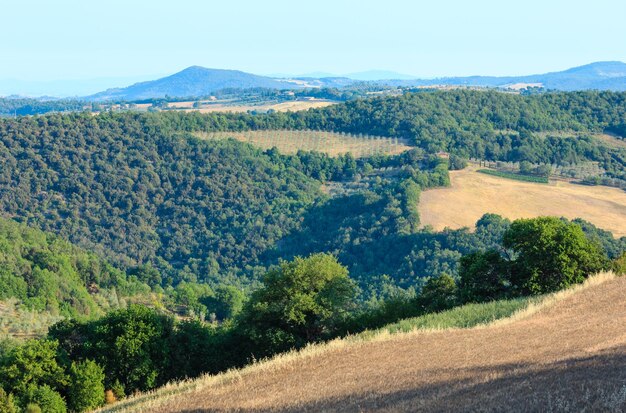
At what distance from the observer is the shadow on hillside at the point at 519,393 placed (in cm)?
1327

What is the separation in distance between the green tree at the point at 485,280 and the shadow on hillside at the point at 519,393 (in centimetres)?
2233

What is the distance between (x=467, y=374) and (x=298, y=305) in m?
19.0

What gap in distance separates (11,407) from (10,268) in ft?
165

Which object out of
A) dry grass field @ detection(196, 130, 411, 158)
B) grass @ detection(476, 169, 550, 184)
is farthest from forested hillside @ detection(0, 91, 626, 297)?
grass @ detection(476, 169, 550, 184)

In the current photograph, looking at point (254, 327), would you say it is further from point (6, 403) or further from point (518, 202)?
point (518, 202)

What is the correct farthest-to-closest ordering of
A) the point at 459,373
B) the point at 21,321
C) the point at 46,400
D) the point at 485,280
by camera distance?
the point at 21,321
the point at 485,280
the point at 46,400
the point at 459,373

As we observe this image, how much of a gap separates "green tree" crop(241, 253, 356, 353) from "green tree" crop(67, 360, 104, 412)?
7571 mm

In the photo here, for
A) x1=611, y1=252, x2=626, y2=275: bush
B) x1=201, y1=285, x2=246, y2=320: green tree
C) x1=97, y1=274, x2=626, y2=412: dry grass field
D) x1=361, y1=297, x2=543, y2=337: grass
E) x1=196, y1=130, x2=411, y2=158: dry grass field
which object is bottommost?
x1=201, y1=285, x2=246, y2=320: green tree

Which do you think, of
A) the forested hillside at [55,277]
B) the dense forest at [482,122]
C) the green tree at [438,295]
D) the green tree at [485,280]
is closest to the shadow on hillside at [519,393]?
the green tree at [438,295]

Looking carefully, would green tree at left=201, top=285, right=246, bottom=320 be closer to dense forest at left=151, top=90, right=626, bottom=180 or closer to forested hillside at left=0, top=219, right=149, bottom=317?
forested hillside at left=0, top=219, right=149, bottom=317

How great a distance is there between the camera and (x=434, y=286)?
143ft

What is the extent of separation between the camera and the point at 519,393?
1464 cm

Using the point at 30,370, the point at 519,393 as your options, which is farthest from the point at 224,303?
the point at 519,393

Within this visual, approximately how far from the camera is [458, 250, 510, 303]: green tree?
41.4 meters
